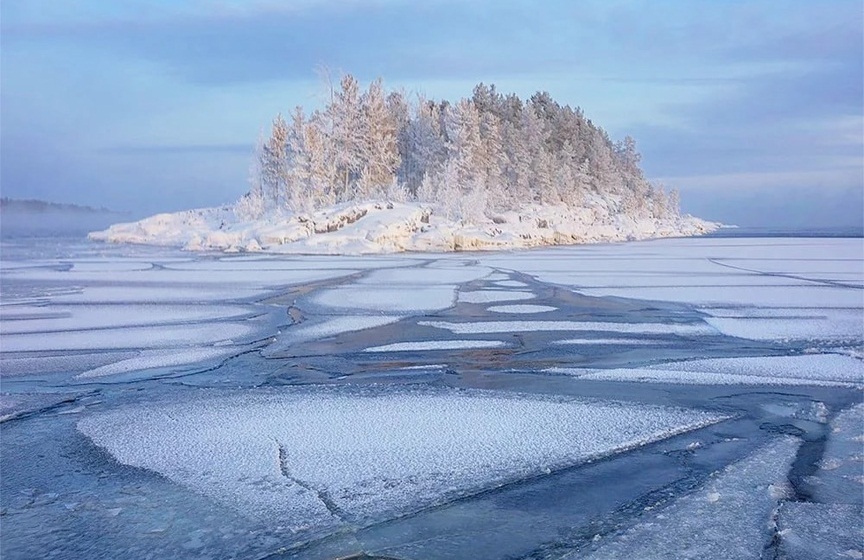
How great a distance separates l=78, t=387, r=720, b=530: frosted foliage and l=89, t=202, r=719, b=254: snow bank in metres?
33.3

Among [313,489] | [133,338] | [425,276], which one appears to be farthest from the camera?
[425,276]

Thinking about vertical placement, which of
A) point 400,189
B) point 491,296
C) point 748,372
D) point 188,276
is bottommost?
point 748,372

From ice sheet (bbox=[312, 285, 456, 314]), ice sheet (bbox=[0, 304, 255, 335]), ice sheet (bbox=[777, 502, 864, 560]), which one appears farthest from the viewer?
ice sheet (bbox=[312, 285, 456, 314])

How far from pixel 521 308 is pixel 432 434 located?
8.98 metres

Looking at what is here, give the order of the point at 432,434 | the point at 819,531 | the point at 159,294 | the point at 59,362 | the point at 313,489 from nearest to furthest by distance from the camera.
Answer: the point at 819,531 < the point at 313,489 < the point at 432,434 < the point at 59,362 < the point at 159,294

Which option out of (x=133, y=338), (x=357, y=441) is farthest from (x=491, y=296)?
(x=357, y=441)

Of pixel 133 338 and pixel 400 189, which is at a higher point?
pixel 400 189

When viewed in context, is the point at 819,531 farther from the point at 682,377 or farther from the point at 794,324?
the point at 794,324

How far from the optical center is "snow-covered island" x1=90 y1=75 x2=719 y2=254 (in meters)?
47.2

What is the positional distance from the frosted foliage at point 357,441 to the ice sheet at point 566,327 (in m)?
4.45

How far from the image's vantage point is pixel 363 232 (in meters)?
45.0

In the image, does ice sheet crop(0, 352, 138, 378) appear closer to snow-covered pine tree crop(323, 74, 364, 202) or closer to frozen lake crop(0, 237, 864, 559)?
frozen lake crop(0, 237, 864, 559)

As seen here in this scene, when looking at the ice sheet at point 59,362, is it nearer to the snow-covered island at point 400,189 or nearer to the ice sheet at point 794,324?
the ice sheet at point 794,324

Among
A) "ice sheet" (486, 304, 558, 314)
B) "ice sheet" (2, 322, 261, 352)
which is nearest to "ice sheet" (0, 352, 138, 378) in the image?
"ice sheet" (2, 322, 261, 352)
